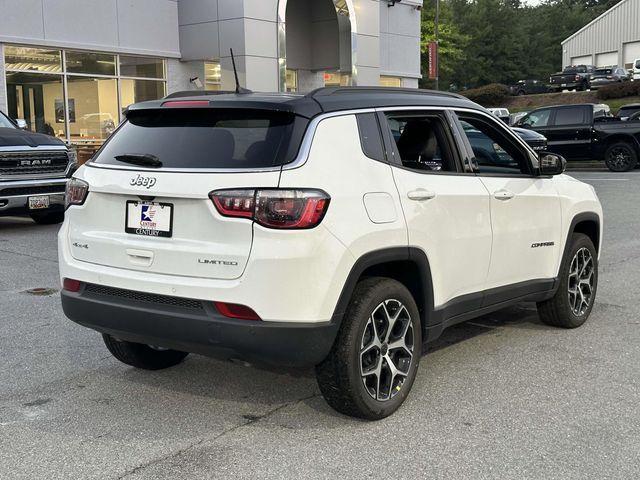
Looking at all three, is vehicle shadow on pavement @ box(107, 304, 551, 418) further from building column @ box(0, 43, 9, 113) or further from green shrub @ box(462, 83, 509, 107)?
green shrub @ box(462, 83, 509, 107)

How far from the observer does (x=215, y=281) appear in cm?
369

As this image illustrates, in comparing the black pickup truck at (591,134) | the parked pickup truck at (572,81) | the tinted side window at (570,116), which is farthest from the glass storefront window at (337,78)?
the parked pickup truck at (572,81)

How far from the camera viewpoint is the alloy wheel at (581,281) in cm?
593

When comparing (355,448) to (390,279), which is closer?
(355,448)

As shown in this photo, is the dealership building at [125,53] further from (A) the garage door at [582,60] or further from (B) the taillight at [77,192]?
(A) the garage door at [582,60]

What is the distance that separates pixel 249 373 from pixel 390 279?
4.31 ft

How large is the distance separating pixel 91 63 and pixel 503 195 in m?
16.7

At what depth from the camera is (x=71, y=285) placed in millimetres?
4266

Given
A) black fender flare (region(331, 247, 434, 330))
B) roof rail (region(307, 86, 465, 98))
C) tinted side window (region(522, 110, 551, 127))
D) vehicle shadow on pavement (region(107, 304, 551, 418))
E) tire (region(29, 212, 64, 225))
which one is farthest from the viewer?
tinted side window (region(522, 110, 551, 127))

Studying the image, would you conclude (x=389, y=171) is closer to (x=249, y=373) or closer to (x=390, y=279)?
(x=390, y=279)

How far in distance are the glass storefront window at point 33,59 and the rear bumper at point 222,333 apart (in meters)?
15.7

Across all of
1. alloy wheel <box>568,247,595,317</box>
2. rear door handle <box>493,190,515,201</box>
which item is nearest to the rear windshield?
rear door handle <box>493,190,515,201</box>

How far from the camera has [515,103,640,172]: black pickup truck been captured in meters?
21.4

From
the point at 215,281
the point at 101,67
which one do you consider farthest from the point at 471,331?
the point at 101,67
